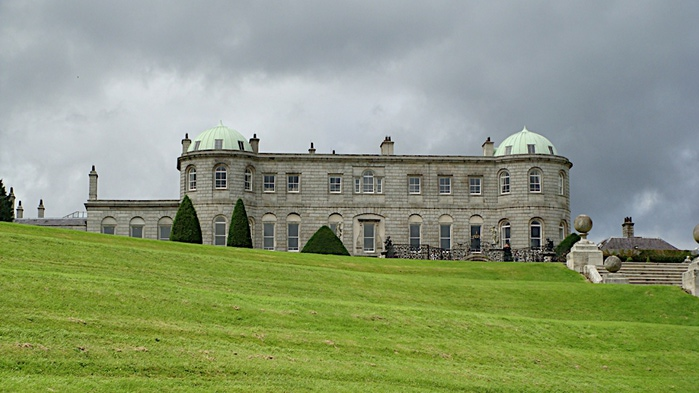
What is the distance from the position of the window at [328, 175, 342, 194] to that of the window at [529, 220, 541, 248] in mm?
14023

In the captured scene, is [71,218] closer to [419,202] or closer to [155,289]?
[419,202]

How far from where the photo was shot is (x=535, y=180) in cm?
6353

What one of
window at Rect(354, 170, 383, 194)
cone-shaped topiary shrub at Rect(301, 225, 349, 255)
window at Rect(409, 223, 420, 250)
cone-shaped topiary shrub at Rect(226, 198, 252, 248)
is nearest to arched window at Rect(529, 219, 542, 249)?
window at Rect(409, 223, 420, 250)

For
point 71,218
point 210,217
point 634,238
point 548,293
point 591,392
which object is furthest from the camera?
point 71,218

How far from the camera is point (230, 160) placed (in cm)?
6238

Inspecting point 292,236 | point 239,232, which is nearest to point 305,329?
point 239,232

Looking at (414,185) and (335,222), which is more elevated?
(414,185)

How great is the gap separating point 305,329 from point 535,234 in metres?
42.9

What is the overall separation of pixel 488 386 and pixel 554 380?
99.9 inches

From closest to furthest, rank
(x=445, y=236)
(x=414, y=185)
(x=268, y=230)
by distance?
1. (x=268, y=230)
2. (x=445, y=236)
3. (x=414, y=185)

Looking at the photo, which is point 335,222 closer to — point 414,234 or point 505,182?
point 414,234

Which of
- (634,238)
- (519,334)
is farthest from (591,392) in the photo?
(634,238)

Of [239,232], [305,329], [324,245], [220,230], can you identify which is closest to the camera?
[305,329]

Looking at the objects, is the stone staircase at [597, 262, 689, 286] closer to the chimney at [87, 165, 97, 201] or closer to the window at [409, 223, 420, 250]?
the window at [409, 223, 420, 250]
